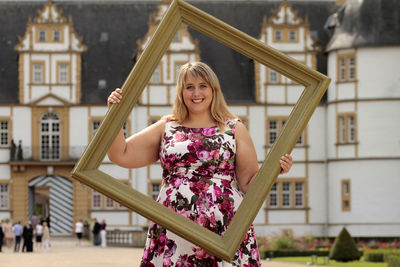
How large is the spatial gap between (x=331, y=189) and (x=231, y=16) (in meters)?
9.53

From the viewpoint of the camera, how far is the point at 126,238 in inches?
1396

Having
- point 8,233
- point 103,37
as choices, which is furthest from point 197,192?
point 103,37

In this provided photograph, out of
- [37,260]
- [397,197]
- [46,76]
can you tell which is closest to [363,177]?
[397,197]

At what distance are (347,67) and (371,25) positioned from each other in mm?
2002

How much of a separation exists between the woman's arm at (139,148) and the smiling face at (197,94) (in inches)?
7.6

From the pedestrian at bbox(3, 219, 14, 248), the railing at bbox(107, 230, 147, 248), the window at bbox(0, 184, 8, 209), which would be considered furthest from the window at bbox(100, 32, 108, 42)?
the pedestrian at bbox(3, 219, 14, 248)

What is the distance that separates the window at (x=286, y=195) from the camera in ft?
139

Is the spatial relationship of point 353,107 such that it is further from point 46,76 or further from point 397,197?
point 46,76

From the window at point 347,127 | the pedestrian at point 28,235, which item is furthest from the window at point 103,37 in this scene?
the pedestrian at point 28,235

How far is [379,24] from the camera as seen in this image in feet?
135

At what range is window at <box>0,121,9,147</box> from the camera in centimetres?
4281

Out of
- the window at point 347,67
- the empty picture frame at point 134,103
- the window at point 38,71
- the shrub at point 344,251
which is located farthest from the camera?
the window at point 38,71

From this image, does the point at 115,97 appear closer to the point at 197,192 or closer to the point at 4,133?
the point at 197,192

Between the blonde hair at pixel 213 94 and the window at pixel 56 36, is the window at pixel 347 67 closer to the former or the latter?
the window at pixel 56 36
